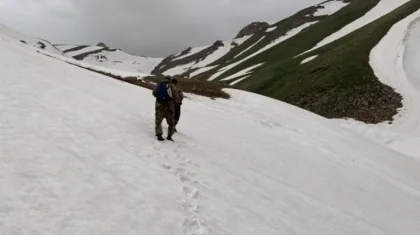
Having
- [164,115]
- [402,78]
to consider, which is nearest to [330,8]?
[402,78]

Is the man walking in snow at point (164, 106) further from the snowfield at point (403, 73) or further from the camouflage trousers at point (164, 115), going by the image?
the snowfield at point (403, 73)

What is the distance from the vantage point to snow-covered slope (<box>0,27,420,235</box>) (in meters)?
8.78

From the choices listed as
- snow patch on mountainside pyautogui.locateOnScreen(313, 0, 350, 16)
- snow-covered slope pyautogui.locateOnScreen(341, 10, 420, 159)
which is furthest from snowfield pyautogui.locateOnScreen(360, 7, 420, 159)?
snow patch on mountainside pyautogui.locateOnScreen(313, 0, 350, 16)

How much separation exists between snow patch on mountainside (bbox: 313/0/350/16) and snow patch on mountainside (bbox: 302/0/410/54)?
4538 cm

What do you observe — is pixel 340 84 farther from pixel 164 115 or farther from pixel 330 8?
pixel 330 8

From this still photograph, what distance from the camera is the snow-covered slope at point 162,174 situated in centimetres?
878

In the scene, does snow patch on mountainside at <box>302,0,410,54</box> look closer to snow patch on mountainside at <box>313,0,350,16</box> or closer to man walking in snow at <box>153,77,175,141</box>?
snow patch on mountainside at <box>313,0,350,16</box>

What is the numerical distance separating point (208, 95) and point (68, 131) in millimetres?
26624

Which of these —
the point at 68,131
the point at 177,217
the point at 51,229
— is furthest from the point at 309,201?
the point at 51,229

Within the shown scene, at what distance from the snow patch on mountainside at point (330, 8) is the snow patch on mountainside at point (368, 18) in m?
45.4

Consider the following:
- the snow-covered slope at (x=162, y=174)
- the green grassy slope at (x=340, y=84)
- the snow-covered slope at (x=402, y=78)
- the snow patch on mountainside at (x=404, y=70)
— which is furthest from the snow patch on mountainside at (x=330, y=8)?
the snow-covered slope at (x=162, y=174)

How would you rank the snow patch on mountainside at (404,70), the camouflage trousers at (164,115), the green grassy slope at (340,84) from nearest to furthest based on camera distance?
1. the camouflage trousers at (164,115)
2. the snow patch on mountainside at (404,70)
3. the green grassy slope at (340,84)

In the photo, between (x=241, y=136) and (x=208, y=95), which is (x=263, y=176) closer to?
(x=241, y=136)

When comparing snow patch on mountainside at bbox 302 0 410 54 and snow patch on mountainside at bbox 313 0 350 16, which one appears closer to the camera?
snow patch on mountainside at bbox 302 0 410 54
